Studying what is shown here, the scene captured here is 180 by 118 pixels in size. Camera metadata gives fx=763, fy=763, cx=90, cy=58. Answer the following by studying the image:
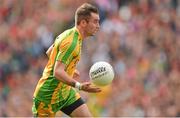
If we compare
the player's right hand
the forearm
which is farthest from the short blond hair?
the player's right hand

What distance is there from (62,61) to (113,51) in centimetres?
718

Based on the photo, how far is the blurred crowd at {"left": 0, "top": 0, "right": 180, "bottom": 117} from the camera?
1495cm

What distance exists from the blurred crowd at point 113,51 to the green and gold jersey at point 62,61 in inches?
199

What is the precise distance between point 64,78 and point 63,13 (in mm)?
8725

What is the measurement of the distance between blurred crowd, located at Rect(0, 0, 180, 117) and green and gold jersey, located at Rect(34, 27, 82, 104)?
5047 millimetres

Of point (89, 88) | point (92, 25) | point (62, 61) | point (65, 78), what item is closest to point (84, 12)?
point (92, 25)

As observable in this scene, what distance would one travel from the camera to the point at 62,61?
910 cm

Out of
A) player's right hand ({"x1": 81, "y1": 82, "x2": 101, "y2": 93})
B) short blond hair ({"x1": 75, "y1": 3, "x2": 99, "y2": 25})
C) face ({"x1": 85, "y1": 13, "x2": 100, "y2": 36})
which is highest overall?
short blond hair ({"x1": 75, "y1": 3, "x2": 99, "y2": 25})

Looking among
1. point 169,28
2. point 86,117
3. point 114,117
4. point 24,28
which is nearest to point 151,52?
point 169,28

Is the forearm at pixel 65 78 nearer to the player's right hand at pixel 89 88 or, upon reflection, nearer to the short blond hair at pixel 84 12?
the player's right hand at pixel 89 88

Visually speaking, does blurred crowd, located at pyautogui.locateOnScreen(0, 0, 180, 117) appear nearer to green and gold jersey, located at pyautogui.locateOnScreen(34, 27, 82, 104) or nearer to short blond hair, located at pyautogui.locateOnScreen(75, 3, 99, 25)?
green and gold jersey, located at pyautogui.locateOnScreen(34, 27, 82, 104)

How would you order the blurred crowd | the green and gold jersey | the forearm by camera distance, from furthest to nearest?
the blurred crowd, the green and gold jersey, the forearm

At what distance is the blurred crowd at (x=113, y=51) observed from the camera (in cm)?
1495

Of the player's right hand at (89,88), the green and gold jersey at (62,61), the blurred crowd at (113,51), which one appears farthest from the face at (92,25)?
the blurred crowd at (113,51)
